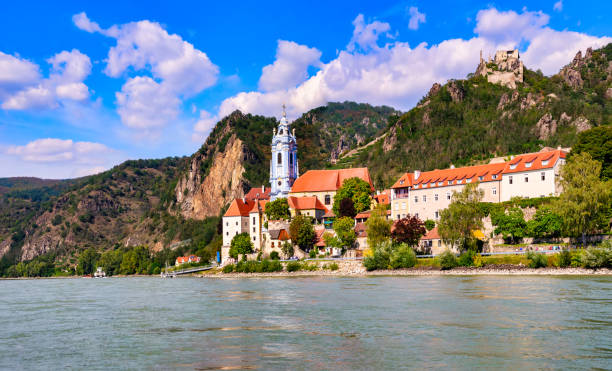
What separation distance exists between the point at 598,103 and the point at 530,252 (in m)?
95.2

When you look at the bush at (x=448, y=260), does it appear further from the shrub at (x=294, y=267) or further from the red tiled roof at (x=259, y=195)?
the red tiled roof at (x=259, y=195)

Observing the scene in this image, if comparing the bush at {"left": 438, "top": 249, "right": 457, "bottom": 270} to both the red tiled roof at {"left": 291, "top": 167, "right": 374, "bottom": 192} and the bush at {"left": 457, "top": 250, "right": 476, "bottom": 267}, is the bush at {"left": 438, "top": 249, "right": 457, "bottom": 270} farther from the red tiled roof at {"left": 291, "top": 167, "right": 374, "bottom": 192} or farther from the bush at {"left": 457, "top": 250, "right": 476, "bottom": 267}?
the red tiled roof at {"left": 291, "top": 167, "right": 374, "bottom": 192}

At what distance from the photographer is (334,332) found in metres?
24.0

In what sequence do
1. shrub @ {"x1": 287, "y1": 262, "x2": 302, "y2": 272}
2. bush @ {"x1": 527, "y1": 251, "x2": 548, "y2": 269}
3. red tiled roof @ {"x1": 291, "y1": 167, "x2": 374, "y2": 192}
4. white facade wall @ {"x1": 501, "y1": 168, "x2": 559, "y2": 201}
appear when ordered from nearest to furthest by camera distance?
1. bush @ {"x1": 527, "y1": 251, "x2": 548, "y2": 269}
2. white facade wall @ {"x1": 501, "y1": 168, "x2": 559, "y2": 201}
3. shrub @ {"x1": 287, "y1": 262, "x2": 302, "y2": 272}
4. red tiled roof @ {"x1": 291, "y1": 167, "x2": 374, "y2": 192}

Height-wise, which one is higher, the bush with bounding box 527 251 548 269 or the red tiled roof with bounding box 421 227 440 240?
the red tiled roof with bounding box 421 227 440 240

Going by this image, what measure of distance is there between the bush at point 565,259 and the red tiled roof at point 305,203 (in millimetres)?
43625

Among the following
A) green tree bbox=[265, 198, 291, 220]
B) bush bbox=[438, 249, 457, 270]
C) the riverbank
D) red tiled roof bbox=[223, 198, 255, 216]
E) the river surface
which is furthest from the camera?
red tiled roof bbox=[223, 198, 255, 216]

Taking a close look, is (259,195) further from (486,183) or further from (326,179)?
(486,183)

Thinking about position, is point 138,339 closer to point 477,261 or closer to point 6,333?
point 6,333

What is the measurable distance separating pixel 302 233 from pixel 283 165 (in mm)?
24595

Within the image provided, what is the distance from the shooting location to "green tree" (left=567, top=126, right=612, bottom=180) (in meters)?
61.9

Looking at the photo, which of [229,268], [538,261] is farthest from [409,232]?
[229,268]

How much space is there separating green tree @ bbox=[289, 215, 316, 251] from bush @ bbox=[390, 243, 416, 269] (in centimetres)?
1978

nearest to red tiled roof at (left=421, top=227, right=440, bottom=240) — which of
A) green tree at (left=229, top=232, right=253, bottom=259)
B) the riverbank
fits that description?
the riverbank
